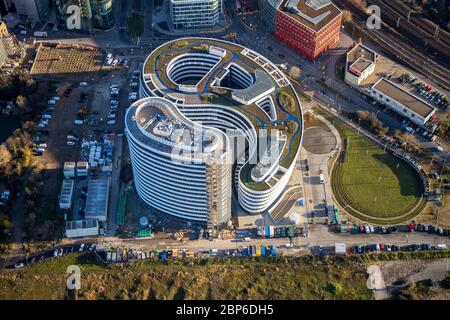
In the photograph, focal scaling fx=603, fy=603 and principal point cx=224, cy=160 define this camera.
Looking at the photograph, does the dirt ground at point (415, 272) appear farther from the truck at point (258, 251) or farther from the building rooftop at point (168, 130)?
the building rooftop at point (168, 130)

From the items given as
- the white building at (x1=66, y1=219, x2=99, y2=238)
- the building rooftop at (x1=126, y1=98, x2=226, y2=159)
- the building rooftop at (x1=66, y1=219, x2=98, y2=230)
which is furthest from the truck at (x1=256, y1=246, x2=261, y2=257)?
the building rooftop at (x1=66, y1=219, x2=98, y2=230)

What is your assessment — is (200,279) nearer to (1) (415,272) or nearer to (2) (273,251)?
(2) (273,251)

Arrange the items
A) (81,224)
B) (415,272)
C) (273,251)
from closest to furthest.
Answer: (415,272)
(273,251)
(81,224)

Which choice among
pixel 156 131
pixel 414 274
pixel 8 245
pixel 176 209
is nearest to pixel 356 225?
pixel 414 274

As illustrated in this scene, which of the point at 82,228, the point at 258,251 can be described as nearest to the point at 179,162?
the point at 258,251

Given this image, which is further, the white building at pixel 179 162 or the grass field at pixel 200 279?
the grass field at pixel 200 279

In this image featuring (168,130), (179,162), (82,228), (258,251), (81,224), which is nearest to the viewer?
(179,162)

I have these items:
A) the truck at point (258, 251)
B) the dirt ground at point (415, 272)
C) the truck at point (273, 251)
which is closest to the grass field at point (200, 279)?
the truck at point (273, 251)

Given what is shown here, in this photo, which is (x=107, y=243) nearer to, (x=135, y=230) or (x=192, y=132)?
(x=135, y=230)

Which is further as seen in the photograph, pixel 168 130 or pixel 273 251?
pixel 273 251
